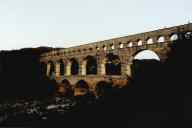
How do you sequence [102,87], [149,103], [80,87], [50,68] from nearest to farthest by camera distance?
[149,103] < [102,87] < [80,87] < [50,68]

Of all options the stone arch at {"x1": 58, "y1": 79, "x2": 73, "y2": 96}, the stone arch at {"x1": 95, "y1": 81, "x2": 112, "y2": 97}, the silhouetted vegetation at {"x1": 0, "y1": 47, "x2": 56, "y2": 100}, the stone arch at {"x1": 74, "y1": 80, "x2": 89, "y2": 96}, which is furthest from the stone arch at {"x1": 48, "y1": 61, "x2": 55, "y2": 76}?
the stone arch at {"x1": 95, "y1": 81, "x2": 112, "y2": 97}

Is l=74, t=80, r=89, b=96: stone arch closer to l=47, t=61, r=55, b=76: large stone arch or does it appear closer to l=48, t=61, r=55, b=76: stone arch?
l=47, t=61, r=55, b=76: large stone arch

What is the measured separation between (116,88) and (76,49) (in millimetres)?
11666

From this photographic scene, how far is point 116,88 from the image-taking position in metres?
23.7

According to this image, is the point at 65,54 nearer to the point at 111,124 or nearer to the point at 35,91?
the point at 35,91

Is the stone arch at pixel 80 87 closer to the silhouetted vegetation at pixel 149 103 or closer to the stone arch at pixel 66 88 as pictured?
the stone arch at pixel 66 88

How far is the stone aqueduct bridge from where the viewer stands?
73.2ft

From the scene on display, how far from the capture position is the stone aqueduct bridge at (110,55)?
22.3m

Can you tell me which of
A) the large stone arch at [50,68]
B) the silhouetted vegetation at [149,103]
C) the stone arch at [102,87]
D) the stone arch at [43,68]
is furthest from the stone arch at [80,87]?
the stone arch at [43,68]

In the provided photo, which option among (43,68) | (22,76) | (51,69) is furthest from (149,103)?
(43,68)

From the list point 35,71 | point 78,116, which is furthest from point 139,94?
point 35,71

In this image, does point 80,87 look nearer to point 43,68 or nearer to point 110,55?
point 110,55

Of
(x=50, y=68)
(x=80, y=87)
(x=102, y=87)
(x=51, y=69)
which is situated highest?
(x=50, y=68)

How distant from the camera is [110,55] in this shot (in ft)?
88.2
